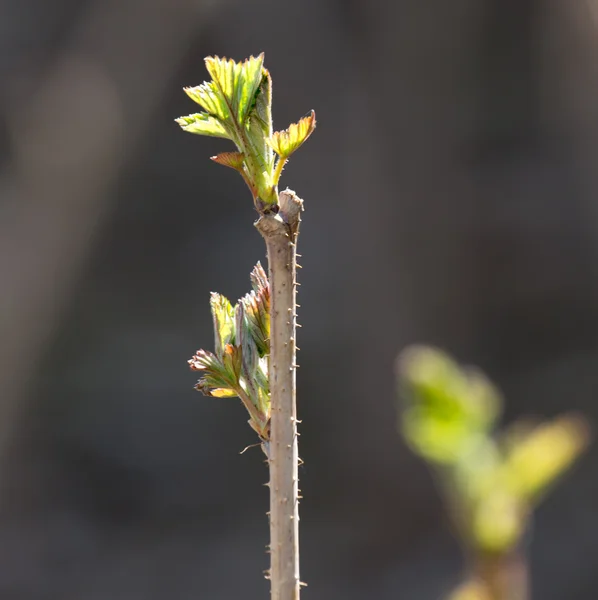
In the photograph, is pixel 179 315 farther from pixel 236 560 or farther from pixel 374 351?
pixel 236 560

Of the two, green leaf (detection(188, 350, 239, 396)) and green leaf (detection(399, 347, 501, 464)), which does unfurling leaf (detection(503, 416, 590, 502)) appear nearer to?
green leaf (detection(399, 347, 501, 464))

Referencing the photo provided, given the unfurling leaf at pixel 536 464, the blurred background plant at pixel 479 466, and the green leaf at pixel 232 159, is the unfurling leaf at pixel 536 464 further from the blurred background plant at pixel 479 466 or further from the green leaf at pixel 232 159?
the green leaf at pixel 232 159

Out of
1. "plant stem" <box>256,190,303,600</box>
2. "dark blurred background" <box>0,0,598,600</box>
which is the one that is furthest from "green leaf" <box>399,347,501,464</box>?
"dark blurred background" <box>0,0,598,600</box>

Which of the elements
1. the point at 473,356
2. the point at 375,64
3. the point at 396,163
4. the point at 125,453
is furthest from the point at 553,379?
the point at 125,453

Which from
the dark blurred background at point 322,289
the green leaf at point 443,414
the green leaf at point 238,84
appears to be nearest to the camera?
the green leaf at point 443,414

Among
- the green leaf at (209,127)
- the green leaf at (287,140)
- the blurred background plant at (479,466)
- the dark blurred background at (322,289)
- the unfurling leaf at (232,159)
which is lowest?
the blurred background plant at (479,466)

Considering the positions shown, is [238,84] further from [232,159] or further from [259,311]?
[259,311]

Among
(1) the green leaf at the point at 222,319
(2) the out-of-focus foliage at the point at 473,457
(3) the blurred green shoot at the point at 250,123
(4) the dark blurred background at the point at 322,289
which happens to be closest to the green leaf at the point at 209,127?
(3) the blurred green shoot at the point at 250,123
